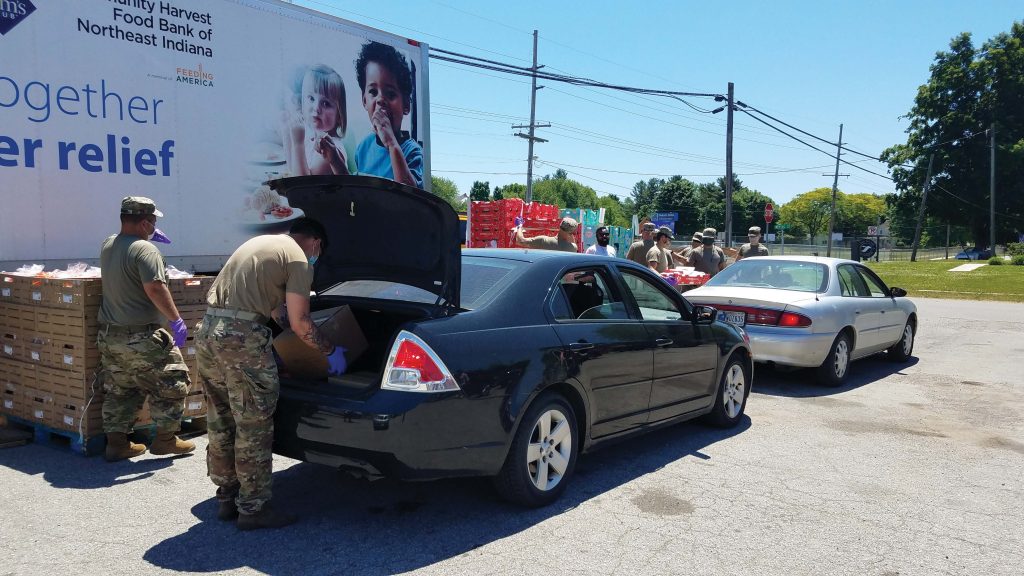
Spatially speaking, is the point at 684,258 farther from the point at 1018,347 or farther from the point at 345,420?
the point at 345,420

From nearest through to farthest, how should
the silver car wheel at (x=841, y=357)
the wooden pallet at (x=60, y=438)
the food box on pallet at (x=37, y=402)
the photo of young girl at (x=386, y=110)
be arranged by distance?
the wooden pallet at (x=60, y=438), the food box on pallet at (x=37, y=402), the photo of young girl at (x=386, y=110), the silver car wheel at (x=841, y=357)

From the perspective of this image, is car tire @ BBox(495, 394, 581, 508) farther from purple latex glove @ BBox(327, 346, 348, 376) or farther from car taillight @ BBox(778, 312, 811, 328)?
car taillight @ BBox(778, 312, 811, 328)

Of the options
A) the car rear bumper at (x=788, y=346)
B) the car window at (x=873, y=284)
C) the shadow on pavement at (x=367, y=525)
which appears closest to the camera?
the shadow on pavement at (x=367, y=525)

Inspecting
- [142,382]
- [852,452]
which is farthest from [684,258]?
[142,382]

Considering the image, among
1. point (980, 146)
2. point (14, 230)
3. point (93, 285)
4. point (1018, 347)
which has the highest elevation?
point (980, 146)

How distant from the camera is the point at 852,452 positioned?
5.88 metres

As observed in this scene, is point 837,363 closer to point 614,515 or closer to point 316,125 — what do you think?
point 614,515

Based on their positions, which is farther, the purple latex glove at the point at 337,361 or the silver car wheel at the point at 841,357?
the silver car wheel at the point at 841,357

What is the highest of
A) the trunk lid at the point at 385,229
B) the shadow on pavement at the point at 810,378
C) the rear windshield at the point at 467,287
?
the trunk lid at the point at 385,229

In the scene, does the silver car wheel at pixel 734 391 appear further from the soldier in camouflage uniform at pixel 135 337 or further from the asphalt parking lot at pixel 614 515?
the soldier in camouflage uniform at pixel 135 337

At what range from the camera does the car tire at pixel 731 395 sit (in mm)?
6273

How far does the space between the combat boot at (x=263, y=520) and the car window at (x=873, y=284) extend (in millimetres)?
8030

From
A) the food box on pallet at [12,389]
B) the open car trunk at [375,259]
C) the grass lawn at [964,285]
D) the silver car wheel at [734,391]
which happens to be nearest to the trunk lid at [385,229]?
the open car trunk at [375,259]

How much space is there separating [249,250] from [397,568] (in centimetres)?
176
